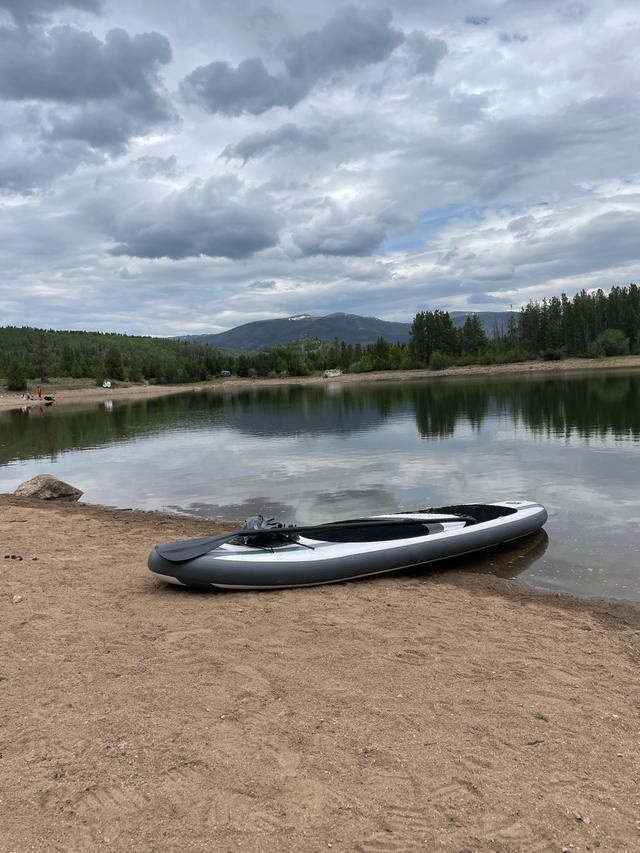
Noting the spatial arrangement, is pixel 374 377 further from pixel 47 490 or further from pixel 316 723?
pixel 316 723

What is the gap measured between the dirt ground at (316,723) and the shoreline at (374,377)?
9183 centimetres

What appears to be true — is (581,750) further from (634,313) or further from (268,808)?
(634,313)

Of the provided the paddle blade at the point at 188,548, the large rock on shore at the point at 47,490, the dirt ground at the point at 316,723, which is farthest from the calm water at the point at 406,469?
the paddle blade at the point at 188,548

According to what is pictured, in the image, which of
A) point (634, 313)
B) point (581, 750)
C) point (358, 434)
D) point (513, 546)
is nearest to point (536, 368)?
point (634, 313)

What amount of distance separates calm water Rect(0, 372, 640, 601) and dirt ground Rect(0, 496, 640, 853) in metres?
3.85

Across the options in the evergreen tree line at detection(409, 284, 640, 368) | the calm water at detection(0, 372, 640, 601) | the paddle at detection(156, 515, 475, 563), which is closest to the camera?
the paddle at detection(156, 515, 475, 563)

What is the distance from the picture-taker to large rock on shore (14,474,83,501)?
63.7 feet

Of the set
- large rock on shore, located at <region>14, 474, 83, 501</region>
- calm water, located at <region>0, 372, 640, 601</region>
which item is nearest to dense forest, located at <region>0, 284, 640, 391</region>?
calm water, located at <region>0, 372, 640, 601</region>

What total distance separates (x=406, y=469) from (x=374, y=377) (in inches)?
4726

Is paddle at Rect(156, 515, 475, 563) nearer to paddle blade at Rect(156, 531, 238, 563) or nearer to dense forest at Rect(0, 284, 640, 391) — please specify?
paddle blade at Rect(156, 531, 238, 563)

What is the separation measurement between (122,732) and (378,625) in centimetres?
384

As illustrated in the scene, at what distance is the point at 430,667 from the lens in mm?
6523

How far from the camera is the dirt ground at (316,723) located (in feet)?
13.1

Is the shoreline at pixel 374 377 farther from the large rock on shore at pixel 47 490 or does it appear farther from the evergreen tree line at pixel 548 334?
the large rock on shore at pixel 47 490
